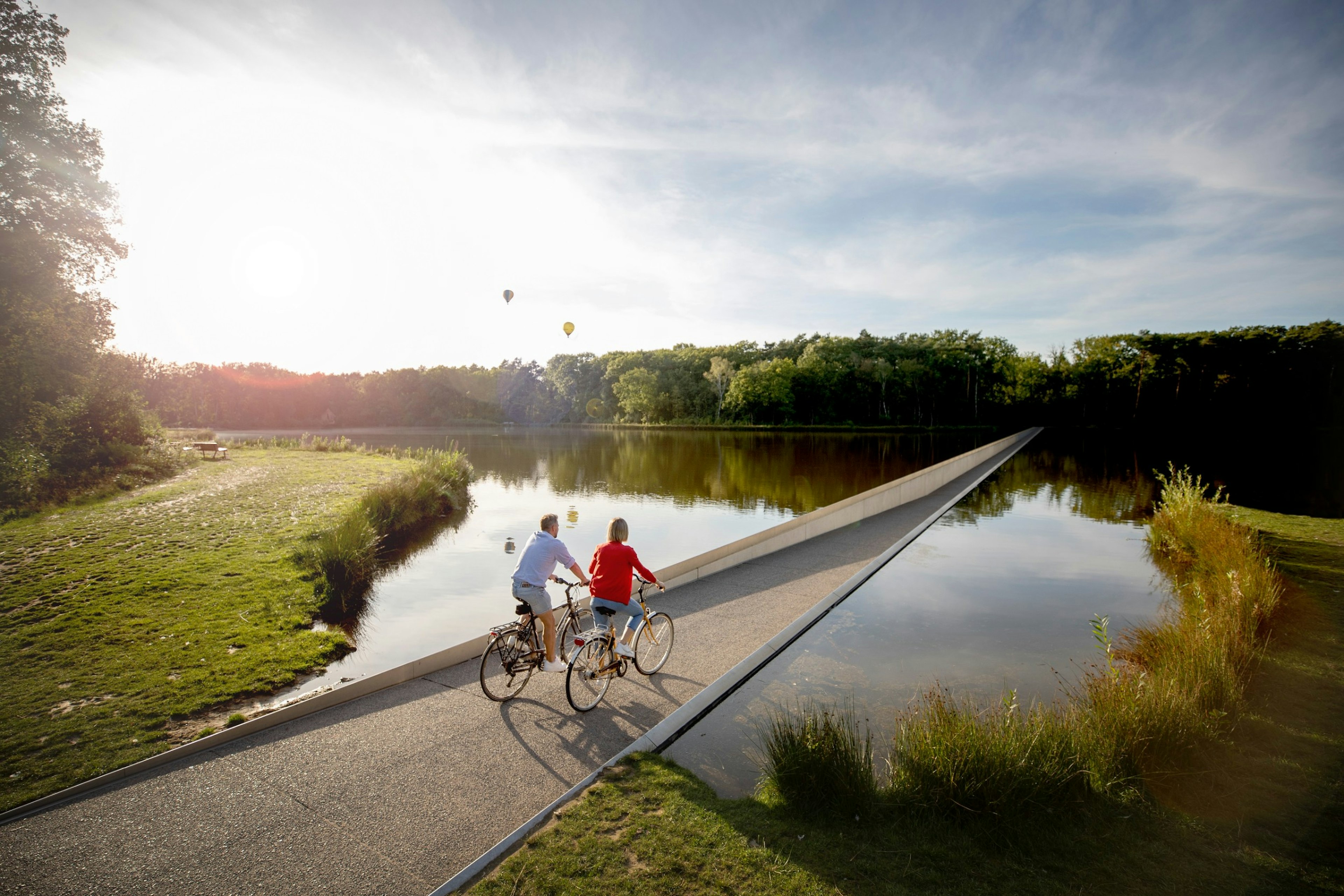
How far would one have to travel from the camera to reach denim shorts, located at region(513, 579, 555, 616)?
5.89 metres

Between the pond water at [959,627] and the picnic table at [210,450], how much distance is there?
34.0 meters

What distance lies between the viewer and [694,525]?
21.5 m

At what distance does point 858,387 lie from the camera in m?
96.1

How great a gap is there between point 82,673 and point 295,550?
669 centimetres

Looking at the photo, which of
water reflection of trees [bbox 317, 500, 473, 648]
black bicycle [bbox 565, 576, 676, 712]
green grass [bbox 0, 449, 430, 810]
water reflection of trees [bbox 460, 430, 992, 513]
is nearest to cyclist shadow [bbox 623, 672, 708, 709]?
black bicycle [bbox 565, 576, 676, 712]

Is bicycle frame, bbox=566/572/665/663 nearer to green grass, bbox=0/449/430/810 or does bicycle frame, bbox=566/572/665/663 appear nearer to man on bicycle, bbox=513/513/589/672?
man on bicycle, bbox=513/513/589/672

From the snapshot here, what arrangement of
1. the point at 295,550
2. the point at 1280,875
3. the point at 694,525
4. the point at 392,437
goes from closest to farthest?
the point at 1280,875 < the point at 295,550 < the point at 694,525 < the point at 392,437

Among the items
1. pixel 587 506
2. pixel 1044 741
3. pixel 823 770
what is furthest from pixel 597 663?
pixel 587 506

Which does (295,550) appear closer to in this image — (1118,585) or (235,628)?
(235,628)

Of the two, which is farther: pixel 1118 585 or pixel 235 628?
pixel 1118 585

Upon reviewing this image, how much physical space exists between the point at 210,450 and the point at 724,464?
3038 cm

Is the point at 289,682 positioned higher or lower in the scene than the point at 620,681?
lower

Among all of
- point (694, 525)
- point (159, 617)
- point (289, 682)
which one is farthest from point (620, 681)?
point (694, 525)

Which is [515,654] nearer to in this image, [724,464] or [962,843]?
[962,843]
